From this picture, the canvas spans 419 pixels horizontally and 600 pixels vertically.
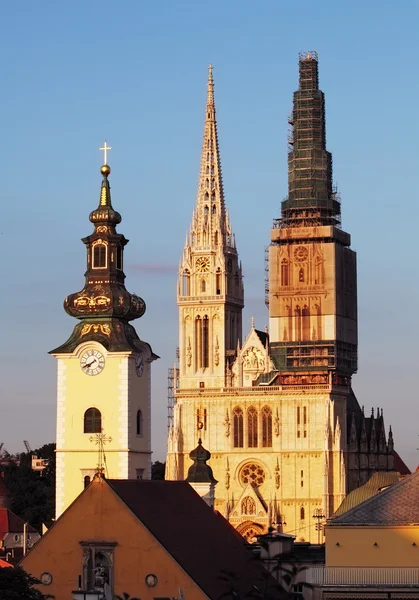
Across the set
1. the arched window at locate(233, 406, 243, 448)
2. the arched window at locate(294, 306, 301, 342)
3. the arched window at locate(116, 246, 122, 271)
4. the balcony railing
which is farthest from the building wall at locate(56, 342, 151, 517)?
the arched window at locate(294, 306, 301, 342)

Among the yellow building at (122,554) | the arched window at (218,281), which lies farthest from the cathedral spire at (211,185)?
the yellow building at (122,554)

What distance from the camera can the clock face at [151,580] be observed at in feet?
191

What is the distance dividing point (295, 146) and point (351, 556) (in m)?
95.1

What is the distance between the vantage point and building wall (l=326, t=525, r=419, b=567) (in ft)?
176

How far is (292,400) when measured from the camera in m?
140

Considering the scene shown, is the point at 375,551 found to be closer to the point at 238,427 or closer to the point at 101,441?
the point at 101,441

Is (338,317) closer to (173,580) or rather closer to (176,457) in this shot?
(176,457)

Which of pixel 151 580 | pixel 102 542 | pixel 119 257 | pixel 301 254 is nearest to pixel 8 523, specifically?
pixel 301 254

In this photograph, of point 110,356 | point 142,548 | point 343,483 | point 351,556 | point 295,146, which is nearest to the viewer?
point 351,556

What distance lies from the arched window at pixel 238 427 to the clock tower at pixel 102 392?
6295cm

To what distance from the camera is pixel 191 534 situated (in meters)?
61.2

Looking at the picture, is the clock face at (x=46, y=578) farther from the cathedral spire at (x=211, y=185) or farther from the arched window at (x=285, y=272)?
the cathedral spire at (x=211, y=185)

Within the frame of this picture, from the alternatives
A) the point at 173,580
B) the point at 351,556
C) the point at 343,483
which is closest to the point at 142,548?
the point at 173,580

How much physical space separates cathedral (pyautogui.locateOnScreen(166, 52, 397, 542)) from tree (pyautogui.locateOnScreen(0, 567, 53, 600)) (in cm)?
7736
